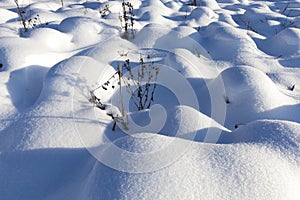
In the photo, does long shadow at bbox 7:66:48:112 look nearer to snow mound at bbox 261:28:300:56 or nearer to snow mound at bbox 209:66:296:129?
snow mound at bbox 209:66:296:129

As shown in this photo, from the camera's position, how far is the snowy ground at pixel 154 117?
1.12m

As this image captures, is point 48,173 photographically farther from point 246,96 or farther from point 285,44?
point 285,44

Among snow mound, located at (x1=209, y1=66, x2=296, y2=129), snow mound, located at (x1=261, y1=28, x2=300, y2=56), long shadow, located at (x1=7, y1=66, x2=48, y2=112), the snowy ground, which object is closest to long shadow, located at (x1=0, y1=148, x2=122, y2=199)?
the snowy ground

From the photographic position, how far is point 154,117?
1702 mm

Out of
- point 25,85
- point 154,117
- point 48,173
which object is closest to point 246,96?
point 154,117

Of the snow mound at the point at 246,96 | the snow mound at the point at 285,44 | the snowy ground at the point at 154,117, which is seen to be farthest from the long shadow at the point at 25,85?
the snow mound at the point at 285,44

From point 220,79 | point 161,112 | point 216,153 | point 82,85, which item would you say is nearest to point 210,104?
point 220,79

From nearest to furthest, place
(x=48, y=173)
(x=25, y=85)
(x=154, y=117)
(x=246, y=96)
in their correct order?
(x=48, y=173) → (x=154, y=117) → (x=246, y=96) → (x=25, y=85)

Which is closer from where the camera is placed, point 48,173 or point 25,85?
point 48,173

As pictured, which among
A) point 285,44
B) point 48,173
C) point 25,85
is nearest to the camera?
point 48,173

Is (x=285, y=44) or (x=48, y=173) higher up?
(x=285, y=44)

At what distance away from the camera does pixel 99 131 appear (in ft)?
5.37

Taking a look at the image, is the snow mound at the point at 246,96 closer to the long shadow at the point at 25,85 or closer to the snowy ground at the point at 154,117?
the snowy ground at the point at 154,117

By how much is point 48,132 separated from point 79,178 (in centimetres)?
40
